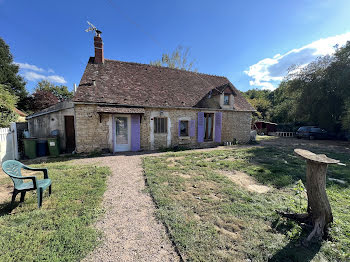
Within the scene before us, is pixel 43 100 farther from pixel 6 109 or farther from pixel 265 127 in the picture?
pixel 265 127

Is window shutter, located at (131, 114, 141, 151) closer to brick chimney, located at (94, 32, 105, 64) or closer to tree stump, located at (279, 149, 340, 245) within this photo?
brick chimney, located at (94, 32, 105, 64)

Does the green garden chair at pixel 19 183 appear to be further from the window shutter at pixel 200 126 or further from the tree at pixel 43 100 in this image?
the tree at pixel 43 100

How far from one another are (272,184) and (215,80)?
12349mm

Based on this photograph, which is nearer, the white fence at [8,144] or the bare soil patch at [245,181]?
the bare soil patch at [245,181]

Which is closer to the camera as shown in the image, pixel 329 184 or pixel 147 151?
pixel 329 184

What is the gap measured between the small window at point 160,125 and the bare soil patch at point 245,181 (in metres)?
5.46

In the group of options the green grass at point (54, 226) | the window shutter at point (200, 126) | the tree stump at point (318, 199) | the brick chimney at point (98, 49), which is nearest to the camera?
the green grass at point (54, 226)

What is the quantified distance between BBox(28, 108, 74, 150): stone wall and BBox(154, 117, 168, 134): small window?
5.45 metres

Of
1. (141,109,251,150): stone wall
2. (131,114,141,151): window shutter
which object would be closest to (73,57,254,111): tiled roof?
(141,109,251,150): stone wall

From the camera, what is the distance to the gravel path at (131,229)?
220 cm

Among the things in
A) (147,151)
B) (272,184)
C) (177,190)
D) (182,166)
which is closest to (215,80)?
(147,151)

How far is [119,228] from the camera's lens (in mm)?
2748

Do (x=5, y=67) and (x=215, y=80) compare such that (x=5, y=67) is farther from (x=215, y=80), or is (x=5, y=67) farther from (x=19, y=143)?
(x=215, y=80)

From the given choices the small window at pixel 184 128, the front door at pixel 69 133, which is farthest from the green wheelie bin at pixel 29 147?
the small window at pixel 184 128
